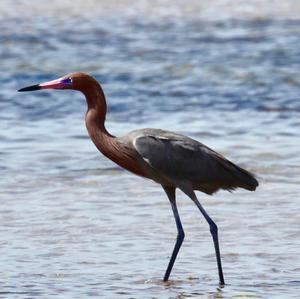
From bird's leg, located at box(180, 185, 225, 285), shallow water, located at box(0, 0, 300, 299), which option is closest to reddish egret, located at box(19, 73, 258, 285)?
bird's leg, located at box(180, 185, 225, 285)

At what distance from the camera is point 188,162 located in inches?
323

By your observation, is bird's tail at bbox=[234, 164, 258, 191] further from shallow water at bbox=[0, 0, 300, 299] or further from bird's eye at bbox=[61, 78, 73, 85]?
bird's eye at bbox=[61, 78, 73, 85]

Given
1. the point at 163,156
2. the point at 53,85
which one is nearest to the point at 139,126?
the point at 53,85

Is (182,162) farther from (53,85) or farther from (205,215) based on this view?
(53,85)

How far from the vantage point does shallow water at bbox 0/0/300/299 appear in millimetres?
8273

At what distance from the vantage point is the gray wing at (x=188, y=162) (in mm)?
8117

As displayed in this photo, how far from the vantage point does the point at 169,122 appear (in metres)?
15.0

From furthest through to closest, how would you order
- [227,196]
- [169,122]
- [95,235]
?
1. [169,122]
2. [227,196]
3. [95,235]

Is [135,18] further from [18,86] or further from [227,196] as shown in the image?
[227,196]

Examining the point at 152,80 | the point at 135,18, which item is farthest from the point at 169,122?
the point at 135,18

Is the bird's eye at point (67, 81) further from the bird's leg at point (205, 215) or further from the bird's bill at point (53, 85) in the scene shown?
the bird's leg at point (205, 215)

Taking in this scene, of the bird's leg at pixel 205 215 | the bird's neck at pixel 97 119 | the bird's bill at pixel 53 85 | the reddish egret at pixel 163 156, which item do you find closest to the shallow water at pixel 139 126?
the bird's leg at pixel 205 215

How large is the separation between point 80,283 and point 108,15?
18534 mm

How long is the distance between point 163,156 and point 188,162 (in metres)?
0.18
